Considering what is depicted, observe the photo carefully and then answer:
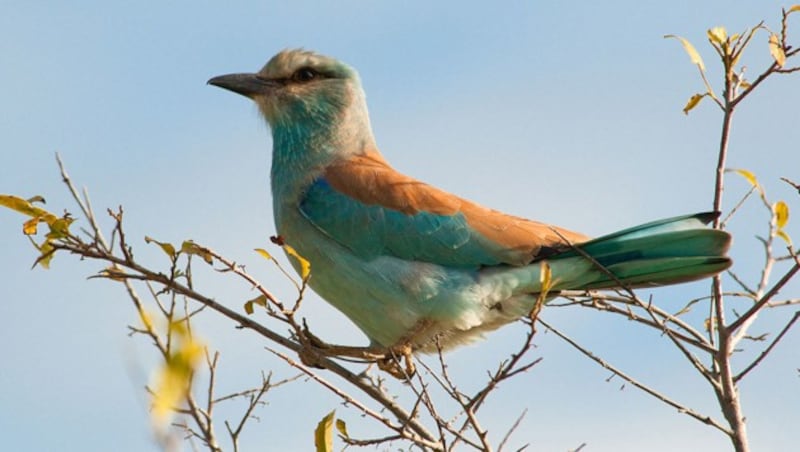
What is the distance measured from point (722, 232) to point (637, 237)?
0.42 m

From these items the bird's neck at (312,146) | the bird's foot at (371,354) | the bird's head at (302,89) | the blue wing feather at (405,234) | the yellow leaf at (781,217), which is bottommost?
the bird's foot at (371,354)

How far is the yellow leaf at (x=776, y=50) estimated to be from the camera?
466 centimetres

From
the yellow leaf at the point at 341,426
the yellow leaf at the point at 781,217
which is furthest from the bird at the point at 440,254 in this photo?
the yellow leaf at the point at 341,426

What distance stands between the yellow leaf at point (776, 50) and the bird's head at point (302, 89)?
8.04ft

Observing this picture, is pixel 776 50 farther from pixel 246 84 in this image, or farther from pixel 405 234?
pixel 246 84

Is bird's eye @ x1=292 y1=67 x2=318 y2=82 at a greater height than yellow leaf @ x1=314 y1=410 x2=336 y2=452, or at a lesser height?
greater

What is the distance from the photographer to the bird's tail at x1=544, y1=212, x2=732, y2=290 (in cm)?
508

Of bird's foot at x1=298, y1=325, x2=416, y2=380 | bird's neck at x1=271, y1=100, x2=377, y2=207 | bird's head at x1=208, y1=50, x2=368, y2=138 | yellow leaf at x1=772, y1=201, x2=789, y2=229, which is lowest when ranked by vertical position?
bird's foot at x1=298, y1=325, x2=416, y2=380

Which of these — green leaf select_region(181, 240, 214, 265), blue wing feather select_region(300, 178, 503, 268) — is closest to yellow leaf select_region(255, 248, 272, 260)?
green leaf select_region(181, 240, 214, 265)

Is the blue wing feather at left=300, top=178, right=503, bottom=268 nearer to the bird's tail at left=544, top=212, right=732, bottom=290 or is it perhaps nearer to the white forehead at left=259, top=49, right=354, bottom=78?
the bird's tail at left=544, top=212, right=732, bottom=290

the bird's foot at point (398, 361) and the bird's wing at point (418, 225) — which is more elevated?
the bird's wing at point (418, 225)

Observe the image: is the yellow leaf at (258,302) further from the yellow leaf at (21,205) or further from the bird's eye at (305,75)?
the bird's eye at (305,75)

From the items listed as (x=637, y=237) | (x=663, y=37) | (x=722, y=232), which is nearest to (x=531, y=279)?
(x=637, y=237)

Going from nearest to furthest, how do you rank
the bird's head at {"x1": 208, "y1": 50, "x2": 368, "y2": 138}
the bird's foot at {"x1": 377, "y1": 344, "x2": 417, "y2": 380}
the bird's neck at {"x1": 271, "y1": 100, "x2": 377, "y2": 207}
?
the bird's foot at {"x1": 377, "y1": 344, "x2": 417, "y2": 380} → the bird's neck at {"x1": 271, "y1": 100, "x2": 377, "y2": 207} → the bird's head at {"x1": 208, "y1": 50, "x2": 368, "y2": 138}
